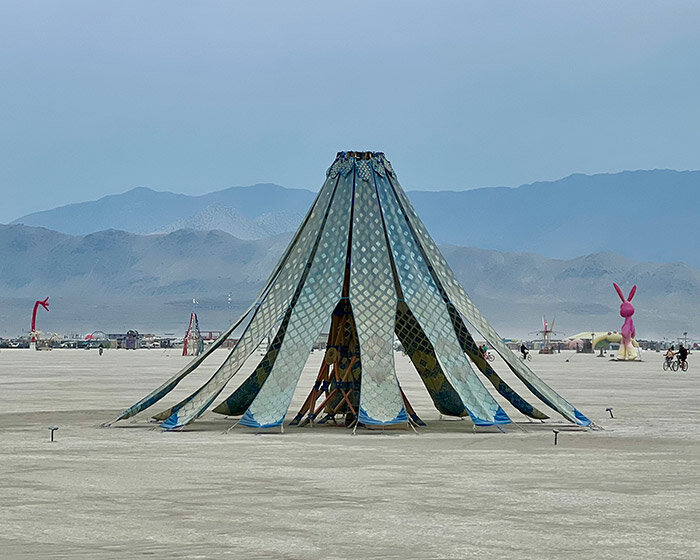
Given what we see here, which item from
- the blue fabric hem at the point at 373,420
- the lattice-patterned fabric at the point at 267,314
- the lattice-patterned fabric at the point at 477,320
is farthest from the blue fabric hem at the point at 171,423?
the lattice-patterned fabric at the point at 477,320

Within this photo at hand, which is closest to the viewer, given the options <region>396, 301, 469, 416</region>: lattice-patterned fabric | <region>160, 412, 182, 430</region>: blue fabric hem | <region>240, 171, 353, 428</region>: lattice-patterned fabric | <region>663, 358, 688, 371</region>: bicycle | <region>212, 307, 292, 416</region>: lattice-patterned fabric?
<region>240, 171, 353, 428</region>: lattice-patterned fabric

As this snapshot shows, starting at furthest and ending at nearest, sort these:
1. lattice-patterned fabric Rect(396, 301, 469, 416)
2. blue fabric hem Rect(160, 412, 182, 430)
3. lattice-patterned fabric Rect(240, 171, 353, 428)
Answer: lattice-patterned fabric Rect(396, 301, 469, 416) < blue fabric hem Rect(160, 412, 182, 430) < lattice-patterned fabric Rect(240, 171, 353, 428)

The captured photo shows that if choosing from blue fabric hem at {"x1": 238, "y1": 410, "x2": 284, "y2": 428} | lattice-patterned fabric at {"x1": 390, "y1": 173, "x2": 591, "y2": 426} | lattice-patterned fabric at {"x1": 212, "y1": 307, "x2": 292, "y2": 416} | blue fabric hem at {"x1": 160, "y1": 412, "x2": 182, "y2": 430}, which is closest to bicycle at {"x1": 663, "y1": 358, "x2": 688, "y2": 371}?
lattice-patterned fabric at {"x1": 212, "y1": 307, "x2": 292, "y2": 416}

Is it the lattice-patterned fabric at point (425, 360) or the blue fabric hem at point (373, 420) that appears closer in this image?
the blue fabric hem at point (373, 420)

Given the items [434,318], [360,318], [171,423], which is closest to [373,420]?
[360,318]

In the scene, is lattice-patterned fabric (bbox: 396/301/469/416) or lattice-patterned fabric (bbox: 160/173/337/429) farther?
lattice-patterned fabric (bbox: 396/301/469/416)

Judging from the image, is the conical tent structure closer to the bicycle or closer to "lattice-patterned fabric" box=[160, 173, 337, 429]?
"lattice-patterned fabric" box=[160, 173, 337, 429]

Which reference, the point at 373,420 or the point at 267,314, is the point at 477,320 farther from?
the point at 267,314

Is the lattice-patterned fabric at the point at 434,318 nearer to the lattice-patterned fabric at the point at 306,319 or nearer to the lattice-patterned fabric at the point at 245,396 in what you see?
the lattice-patterned fabric at the point at 306,319

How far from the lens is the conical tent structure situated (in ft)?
82.9

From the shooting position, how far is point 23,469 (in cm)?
1873

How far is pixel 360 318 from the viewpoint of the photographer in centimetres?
2547

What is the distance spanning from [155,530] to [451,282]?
573 inches

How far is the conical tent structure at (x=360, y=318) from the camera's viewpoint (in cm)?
2527
